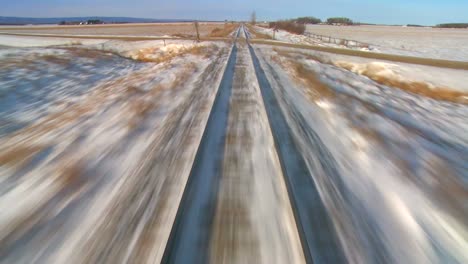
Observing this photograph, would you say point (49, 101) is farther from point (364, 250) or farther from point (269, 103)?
point (364, 250)

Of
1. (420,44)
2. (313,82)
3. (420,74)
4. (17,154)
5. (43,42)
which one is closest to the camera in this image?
(17,154)

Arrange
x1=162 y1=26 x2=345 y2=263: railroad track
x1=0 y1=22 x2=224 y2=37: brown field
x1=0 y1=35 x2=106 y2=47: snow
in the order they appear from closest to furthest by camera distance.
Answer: x1=162 y1=26 x2=345 y2=263: railroad track → x1=0 y1=35 x2=106 y2=47: snow → x1=0 y1=22 x2=224 y2=37: brown field

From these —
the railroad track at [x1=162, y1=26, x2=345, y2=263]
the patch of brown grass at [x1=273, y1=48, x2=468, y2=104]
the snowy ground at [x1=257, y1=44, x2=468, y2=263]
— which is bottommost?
the patch of brown grass at [x1=273, y1=48, x2=468, y2=104]

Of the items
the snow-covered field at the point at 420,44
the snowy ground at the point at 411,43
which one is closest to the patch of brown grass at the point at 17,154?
the snowy ground at the point at 411,43

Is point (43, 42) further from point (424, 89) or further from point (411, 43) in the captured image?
point (411, 43)

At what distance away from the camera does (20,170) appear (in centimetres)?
363

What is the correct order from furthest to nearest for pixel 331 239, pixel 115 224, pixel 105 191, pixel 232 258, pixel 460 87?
pixel 460 87 < pixel 105 191 < pixel 115 224 < pixel 331 239 < pixel 232 258

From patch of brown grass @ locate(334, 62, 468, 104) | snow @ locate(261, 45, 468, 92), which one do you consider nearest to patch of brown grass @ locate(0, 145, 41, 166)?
patch of brown grass @ locate(334, 62, 468, 104)

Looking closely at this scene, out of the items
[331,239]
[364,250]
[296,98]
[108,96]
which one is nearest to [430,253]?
[364,250]

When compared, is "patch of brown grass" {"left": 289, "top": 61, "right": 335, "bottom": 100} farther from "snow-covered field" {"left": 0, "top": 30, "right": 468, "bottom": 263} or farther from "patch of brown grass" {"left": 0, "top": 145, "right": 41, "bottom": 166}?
"patch of brown grass" {"left": 0, "top": 145, "right": 41, "bottom": 166}

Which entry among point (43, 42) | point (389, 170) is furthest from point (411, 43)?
point (43, 42)

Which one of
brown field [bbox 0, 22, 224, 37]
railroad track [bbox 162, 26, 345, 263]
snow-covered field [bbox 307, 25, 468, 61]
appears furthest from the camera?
brown field [bbox 0, 22, 224, 37]

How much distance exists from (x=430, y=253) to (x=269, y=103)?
4.75m

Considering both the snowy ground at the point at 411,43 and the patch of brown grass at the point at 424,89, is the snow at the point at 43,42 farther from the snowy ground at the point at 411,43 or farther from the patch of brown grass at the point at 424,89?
the patch of brown grass at the point at 424,89
